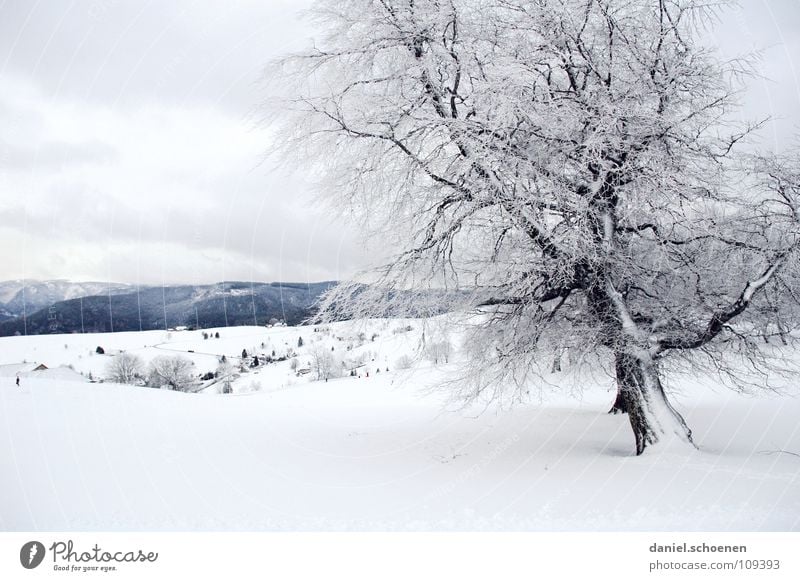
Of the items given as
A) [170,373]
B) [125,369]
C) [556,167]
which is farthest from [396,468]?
[170,373]

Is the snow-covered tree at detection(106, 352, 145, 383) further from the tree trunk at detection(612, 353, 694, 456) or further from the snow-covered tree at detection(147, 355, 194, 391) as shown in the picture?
the tree trunk at detection(612, 353, 694, 456)

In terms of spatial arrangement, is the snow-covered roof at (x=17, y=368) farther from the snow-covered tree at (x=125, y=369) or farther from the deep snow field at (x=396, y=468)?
the snow-covered tree at (x=125, y=369)

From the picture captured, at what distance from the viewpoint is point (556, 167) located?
6629 mm

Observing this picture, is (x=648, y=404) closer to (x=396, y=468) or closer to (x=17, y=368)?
(x=396, y=468)

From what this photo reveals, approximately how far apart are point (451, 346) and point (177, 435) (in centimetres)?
704

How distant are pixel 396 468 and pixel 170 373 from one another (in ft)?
110

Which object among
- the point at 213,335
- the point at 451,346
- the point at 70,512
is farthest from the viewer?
the point at 213,335

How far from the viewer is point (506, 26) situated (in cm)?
681

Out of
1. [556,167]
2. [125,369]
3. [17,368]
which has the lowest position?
[125,369]

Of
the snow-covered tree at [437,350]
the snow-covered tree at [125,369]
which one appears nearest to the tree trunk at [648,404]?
the snow-covered tree at [437,350]

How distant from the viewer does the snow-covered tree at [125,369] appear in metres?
32.7

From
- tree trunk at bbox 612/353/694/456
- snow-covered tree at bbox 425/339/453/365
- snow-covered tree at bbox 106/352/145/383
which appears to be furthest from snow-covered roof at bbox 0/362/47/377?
tree trunk at bbox 612/353/694/456

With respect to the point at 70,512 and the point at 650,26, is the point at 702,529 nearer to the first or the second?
the point at 650,26

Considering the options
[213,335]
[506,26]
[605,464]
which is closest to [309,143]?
[506,26]
